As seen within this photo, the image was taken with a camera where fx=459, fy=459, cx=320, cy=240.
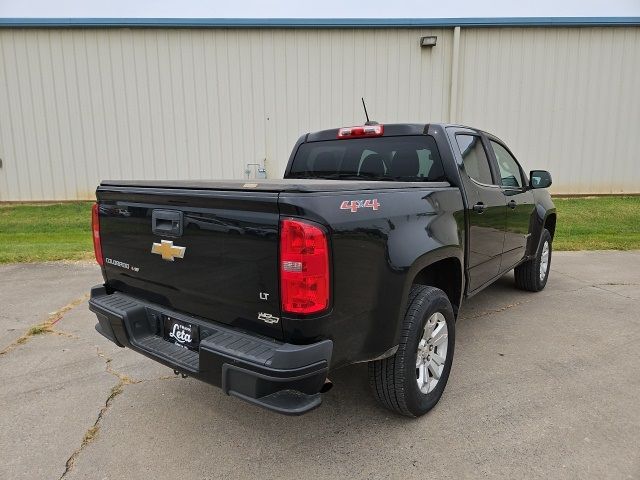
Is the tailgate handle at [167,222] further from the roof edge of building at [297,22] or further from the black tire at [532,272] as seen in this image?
the roof edge of building at [297,22]

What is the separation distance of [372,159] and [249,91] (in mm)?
9152

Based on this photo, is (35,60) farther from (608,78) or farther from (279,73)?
(608,78)

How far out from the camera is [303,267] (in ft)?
6.76

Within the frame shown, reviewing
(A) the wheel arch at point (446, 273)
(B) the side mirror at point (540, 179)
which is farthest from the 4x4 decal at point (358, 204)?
(B) the side mirror at point (540, 179)

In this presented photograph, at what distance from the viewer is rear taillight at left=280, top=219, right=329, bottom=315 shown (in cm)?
205

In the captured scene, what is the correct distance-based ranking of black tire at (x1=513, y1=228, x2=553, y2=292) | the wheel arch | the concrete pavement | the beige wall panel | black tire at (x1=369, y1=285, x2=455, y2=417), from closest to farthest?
1. the concrete pavement
2. black tire at (x1=369, y1=285, x2=455, y2=417)
3. the wheel arch
4. black tire at (x1=513, y1=228, x2=553, y2=292)
5. the beige wall panel

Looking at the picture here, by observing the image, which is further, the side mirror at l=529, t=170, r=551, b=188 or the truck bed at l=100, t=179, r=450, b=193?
the side mirror at l=529, t=170, r=551, b=188

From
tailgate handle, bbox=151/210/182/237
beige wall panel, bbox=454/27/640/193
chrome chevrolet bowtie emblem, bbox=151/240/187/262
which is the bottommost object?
chrome chevrolet bowtie emblem, bbox=151/240/187/262

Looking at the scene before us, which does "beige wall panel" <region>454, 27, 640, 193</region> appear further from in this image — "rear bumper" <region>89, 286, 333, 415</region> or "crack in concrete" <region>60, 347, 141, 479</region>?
"rear bumper" <region>89, 286, 333, 415</region>

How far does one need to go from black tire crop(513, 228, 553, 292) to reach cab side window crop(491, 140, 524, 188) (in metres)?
0.91

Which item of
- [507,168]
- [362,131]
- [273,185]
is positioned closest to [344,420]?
[273,185]

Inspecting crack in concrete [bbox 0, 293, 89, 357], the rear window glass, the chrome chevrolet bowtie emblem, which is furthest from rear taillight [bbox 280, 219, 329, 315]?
crack in concrete [bbox 0, 293, 89, 357]

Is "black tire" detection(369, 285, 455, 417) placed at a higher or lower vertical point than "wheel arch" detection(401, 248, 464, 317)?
lower

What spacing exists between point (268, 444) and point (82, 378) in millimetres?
1686
